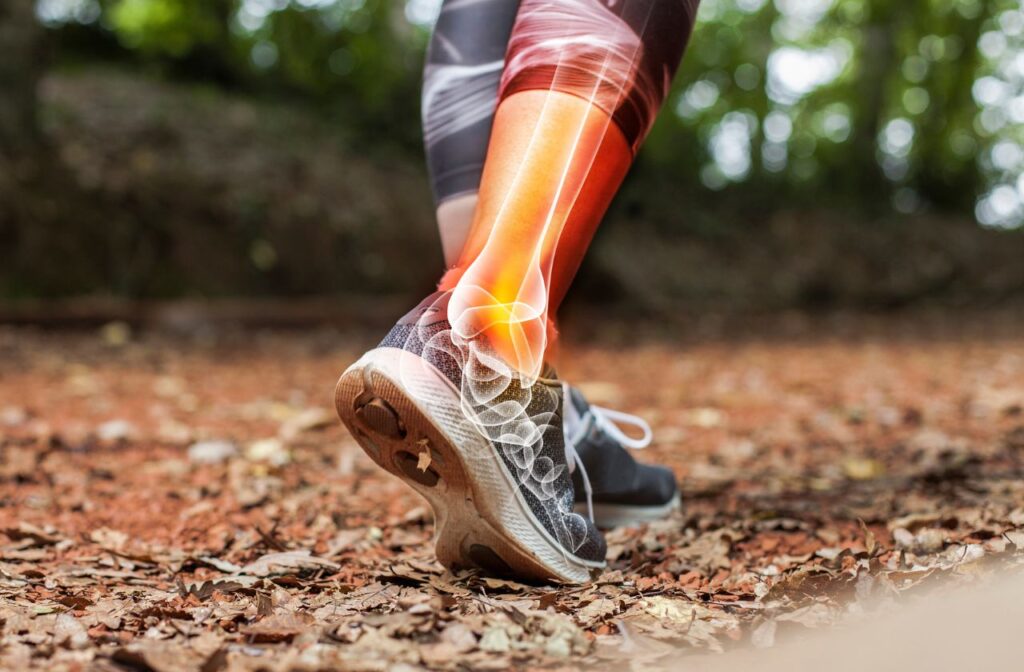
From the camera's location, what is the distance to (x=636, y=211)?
32.1 ft

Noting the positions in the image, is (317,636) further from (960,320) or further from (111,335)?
(960,320)

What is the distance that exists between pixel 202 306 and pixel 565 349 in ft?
7.69

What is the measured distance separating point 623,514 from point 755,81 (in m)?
12.7

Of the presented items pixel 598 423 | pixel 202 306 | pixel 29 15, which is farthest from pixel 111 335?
pixel 598 423

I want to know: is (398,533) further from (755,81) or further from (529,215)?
(755,81)

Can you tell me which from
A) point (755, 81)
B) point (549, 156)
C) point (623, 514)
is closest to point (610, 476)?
point (623, 514)

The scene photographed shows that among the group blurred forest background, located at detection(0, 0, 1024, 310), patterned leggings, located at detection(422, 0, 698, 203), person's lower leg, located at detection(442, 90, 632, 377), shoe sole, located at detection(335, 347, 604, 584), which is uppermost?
patterned leggings, located at detection(422, 0, 698, 203)

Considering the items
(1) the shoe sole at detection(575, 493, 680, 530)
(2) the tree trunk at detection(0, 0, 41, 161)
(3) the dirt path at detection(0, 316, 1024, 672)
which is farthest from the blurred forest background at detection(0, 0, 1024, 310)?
(1) the shoe sole at detection(575, 493, 680, 530)

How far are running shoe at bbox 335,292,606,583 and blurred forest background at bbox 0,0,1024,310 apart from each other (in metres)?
5.28

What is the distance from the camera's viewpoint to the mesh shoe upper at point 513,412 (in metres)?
1.10

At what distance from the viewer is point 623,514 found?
1655 mm

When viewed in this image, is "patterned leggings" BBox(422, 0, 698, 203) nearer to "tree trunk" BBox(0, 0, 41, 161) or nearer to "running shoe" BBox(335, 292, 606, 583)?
"running shoe" BBox(335, 292, 606, 583)

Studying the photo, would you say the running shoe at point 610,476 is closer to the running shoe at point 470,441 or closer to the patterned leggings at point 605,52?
the running shoe at point 470,441

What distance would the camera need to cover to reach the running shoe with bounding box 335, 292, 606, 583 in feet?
3.50
